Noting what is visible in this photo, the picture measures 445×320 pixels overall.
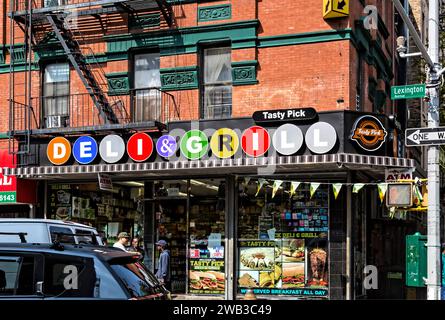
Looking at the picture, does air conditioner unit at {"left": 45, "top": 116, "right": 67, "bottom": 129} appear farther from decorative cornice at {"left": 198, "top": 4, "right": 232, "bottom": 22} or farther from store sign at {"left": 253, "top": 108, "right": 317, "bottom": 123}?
store sign at {"left": 253, "top": 108, "right": 317, "bottom": 123}

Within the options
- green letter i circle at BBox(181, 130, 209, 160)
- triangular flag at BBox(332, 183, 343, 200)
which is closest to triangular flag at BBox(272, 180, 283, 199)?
triangular flag at BBox(332, 183, 343, 200)

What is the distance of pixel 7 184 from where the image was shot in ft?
59.8

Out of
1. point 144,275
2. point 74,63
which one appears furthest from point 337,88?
point 144,275

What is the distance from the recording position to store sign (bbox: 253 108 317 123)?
1477cm

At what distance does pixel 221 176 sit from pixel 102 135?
139 inches

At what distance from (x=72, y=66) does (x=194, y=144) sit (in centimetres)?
520

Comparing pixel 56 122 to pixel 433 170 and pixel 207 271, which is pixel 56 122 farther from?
pixel 433 170

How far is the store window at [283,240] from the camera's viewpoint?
15.6 metres

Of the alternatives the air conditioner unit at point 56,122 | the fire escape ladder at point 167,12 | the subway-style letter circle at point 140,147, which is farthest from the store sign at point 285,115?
the air conditioner unit at point 56,122

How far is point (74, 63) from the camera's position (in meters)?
17.5

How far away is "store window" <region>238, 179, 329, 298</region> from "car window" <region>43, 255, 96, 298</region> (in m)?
9.99

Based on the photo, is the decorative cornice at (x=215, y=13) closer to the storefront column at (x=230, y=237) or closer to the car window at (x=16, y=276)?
the storefront column at (x=230, y=237)

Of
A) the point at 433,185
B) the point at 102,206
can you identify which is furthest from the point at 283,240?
the point at 102,206

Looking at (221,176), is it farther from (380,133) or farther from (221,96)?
(380,133)
